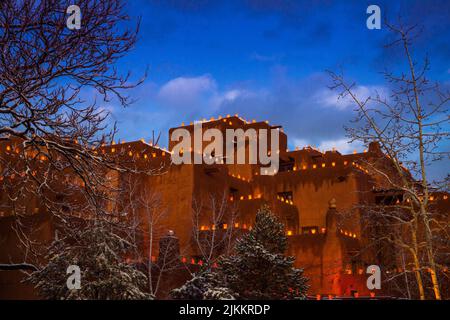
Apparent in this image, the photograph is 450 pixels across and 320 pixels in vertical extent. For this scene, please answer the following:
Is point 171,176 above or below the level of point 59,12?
above

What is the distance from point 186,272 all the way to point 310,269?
9.54 m

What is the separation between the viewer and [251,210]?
44469 millimetres

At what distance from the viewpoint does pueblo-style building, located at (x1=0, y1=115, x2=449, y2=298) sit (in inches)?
1463

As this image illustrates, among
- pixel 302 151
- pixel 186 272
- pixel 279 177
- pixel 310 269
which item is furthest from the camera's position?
pixel 302 151

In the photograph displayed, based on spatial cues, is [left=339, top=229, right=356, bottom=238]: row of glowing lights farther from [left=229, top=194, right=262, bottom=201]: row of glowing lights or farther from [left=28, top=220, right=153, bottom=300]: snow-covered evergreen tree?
[left=28, top=220, right=153, bottom=300]: snow-covered evergreen tree

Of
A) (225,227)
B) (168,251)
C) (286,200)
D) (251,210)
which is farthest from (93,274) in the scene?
(286,200)

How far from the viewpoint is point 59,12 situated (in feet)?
34.4

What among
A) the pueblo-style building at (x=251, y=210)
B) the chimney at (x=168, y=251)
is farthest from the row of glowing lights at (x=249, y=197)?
the chimney at (x=168, y=251)

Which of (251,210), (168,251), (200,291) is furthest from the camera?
(251,210)

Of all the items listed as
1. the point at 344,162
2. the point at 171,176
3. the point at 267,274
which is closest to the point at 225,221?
the point at 171,176

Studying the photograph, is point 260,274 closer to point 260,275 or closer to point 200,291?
point 260,275

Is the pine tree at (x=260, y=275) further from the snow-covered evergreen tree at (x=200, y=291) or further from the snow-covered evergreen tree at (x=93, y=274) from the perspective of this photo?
the snow-covered evergreen tree at (x=93, y=274)
